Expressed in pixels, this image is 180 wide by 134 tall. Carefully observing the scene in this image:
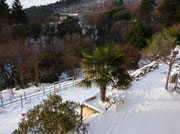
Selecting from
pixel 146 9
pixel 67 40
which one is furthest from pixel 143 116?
pixel 146 9

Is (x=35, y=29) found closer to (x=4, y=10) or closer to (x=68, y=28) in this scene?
(x=68, y=28)

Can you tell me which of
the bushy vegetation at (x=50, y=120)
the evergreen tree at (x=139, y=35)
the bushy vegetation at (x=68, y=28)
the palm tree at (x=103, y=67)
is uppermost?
the bushy vegetation at (x=68, y=28)

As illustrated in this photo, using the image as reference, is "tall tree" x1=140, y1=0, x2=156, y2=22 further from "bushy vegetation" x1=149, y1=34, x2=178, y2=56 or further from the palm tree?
the palm tree

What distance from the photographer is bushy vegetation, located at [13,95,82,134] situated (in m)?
3.02

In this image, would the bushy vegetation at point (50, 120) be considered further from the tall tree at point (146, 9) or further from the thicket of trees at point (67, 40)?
the tall tree at point (146, 9)

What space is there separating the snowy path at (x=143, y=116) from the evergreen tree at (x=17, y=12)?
25.5 meters

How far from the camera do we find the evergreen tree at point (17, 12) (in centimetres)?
2328

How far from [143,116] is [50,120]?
9.69 ft

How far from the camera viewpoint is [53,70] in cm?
1221

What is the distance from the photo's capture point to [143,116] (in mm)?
4215

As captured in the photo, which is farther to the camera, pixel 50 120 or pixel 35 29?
pixel 35 29

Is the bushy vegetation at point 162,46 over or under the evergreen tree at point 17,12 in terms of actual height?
under

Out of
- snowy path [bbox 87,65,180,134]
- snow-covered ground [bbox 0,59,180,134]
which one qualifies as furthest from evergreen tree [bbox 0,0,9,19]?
snowy path [bbox 87,65,180,134]

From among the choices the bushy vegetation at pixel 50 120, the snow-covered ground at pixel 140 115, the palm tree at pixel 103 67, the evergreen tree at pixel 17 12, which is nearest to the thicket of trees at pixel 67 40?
the evergreen tree at pixel 17 12
